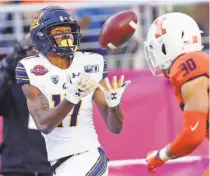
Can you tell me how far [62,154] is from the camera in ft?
14.0

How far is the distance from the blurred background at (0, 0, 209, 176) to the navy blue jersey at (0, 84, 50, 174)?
656 millimetres

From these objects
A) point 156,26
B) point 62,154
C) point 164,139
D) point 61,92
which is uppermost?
point 156,26

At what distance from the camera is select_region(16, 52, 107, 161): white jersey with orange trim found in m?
4.27

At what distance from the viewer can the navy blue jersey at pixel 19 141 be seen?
5.39 metres

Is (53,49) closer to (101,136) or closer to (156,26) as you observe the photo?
(156,26)

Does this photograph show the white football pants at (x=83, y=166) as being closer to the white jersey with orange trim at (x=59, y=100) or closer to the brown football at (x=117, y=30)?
the white jersey with orange trim at (x=59, y=100)

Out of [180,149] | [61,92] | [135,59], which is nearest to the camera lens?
[180,149]

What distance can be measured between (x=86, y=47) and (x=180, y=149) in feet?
10.8

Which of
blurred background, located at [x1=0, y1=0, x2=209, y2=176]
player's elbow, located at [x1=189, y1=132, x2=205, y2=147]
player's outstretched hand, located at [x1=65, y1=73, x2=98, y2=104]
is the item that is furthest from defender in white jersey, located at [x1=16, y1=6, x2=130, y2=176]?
blurred background, located at [x1=0, y1=0, x2=209, y2=176]

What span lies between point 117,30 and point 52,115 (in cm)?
88

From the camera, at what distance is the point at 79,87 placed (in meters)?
3.94

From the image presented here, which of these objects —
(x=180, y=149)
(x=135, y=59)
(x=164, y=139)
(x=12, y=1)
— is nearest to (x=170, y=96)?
(x=164, y=139)

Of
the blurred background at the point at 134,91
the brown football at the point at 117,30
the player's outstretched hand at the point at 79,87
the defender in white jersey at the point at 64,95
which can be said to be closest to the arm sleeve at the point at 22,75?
the defender in white jersey at the point at 64,95

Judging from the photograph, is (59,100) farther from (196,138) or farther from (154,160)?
(196,138)
